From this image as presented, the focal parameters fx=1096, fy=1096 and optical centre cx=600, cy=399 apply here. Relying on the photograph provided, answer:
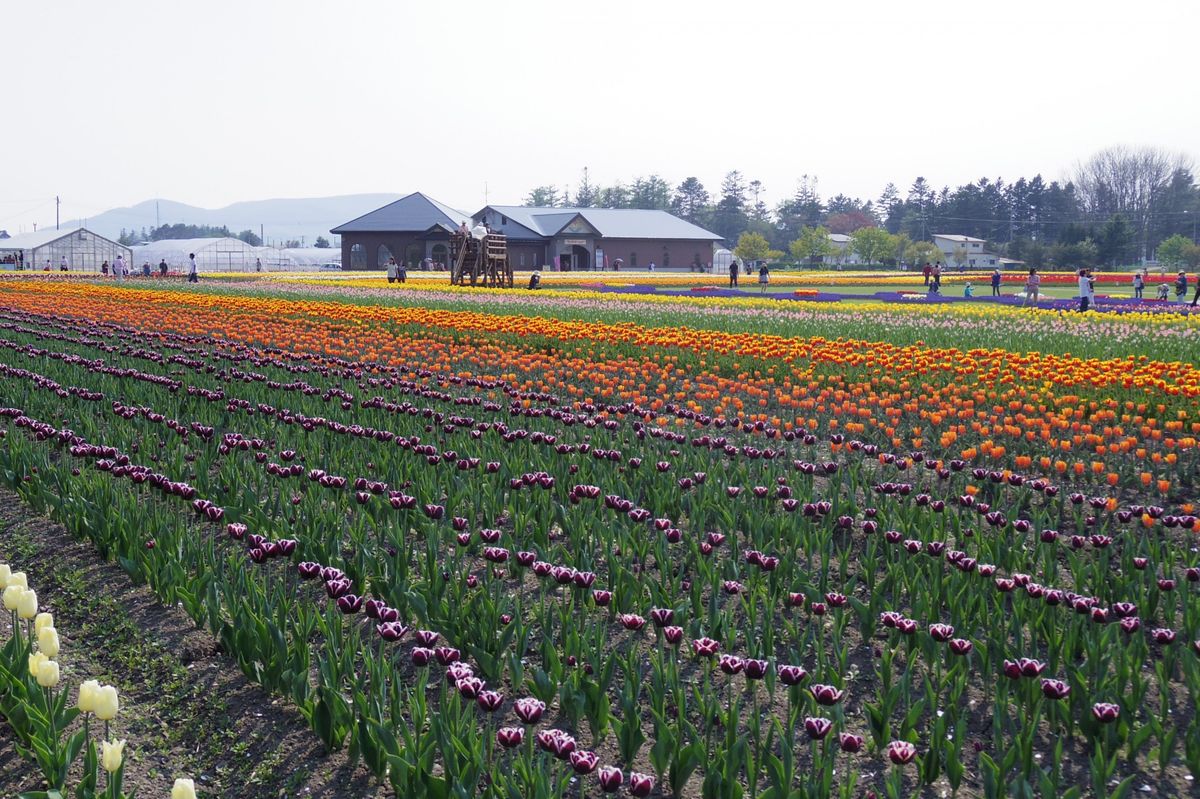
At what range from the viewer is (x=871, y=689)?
483 cm

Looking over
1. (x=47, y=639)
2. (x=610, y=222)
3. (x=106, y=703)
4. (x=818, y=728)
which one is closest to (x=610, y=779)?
(x=818, y=728)

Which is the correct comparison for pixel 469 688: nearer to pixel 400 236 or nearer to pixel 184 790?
pixel 184 790

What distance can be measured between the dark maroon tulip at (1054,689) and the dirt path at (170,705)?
2424mm

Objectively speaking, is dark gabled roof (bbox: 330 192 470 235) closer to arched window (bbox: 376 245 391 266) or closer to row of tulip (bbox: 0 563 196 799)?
arched window (bbox: 376 245 391 266)

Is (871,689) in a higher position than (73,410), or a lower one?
lower

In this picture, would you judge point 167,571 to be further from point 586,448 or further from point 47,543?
point 586,448

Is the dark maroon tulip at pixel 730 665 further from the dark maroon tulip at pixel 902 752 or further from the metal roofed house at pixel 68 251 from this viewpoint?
the metal roofed house at pixel 68 251

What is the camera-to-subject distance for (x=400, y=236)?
79.6 metres

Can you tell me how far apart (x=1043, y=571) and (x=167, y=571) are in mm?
4573

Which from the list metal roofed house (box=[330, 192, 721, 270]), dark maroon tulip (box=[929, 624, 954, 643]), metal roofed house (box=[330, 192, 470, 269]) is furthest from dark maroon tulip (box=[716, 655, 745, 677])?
metal roofed house (box=[330, 192, 470, 269])

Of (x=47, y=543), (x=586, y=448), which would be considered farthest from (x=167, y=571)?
(x=586, y=448)

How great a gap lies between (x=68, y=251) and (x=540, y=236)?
35.5 meters

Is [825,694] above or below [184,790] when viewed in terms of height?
below

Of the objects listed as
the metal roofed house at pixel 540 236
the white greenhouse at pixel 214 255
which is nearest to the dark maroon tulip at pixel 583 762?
the metal roofed house at pixel 540 236
